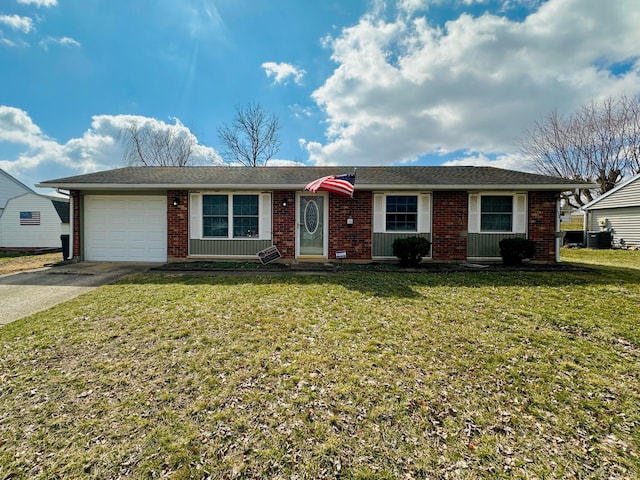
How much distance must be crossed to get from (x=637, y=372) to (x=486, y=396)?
73.2 inches

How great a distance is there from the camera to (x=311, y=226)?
9.85 metres

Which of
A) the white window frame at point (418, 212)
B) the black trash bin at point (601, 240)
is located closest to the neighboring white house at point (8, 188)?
the white window frame at point (418, 212)

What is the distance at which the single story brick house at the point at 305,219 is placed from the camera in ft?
31.7

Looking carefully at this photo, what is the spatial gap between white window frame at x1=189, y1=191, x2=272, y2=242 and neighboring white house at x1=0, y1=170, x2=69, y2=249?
9460 millimetres

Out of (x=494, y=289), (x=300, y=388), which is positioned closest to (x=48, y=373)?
(x=300, y=388)

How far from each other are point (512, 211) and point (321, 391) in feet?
32.3

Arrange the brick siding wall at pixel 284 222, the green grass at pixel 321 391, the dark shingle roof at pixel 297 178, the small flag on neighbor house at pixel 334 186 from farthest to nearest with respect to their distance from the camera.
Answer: the brick siding wall at pixel 284 222 < the dark shingle roof at pixel 297 178 < the small flag on neighbor house at pixel 334 186 < the green grass at pixel 321 391

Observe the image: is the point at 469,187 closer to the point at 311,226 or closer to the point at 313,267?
the point at 311,226

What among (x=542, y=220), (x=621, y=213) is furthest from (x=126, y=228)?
(x=621, y=213)

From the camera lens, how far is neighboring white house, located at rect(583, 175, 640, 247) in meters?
14.8

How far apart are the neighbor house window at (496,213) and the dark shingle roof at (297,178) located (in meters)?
0.63

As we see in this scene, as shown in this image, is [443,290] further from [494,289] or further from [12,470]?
[12,470]

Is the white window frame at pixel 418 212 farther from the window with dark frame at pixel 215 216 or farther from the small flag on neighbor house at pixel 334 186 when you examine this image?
the window with dark frame at pixel 215 216

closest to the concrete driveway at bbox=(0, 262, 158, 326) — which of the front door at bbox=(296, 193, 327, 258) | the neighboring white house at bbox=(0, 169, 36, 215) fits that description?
the front door at bbox=(296, 193, 327, 258)
